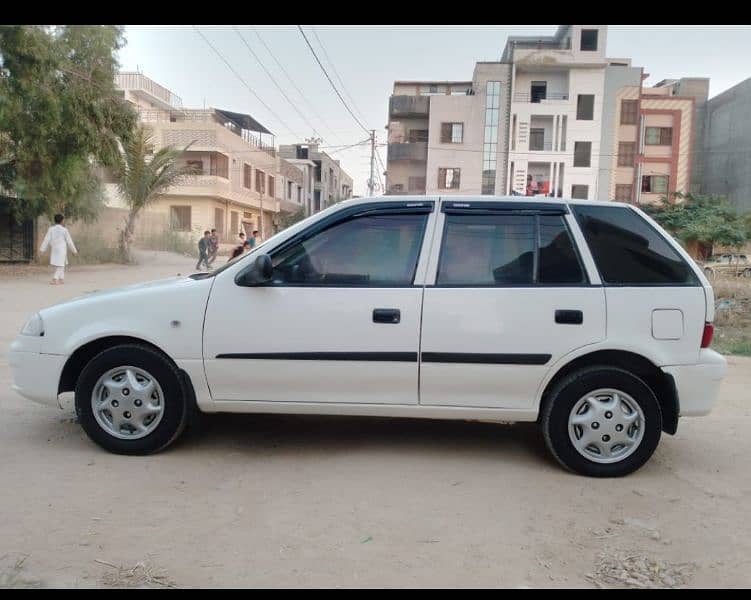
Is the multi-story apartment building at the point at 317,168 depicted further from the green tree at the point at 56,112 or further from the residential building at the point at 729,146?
the green tree at the point at 56,112

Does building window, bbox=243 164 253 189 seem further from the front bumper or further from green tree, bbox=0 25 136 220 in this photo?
the front bumper

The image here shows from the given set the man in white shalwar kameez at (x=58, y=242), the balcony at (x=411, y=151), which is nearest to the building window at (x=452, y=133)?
the balcony at (x=411, y=151)

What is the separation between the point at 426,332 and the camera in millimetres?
4020

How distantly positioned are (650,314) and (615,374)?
0.44m

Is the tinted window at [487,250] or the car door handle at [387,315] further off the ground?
the tinted window at [487,250]

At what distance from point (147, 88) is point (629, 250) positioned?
50106 millimetres

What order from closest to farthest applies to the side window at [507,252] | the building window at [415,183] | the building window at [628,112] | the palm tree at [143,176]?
the side window at [507,252] < the palm tree at [143,176] < the building window at [628,112] < the building window at [415,183]

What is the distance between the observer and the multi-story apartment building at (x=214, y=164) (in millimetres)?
Result: 39125

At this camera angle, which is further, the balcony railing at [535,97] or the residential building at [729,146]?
the balcony railing at [535,97]

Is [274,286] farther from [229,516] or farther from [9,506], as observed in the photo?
[9,506]

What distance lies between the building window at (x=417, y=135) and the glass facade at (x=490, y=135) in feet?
17.7

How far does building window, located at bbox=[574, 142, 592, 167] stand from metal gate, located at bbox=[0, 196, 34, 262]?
3608 centimetres

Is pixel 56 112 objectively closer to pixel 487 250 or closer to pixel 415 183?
pixel 487 250

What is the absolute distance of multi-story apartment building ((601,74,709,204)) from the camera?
1768 inches
